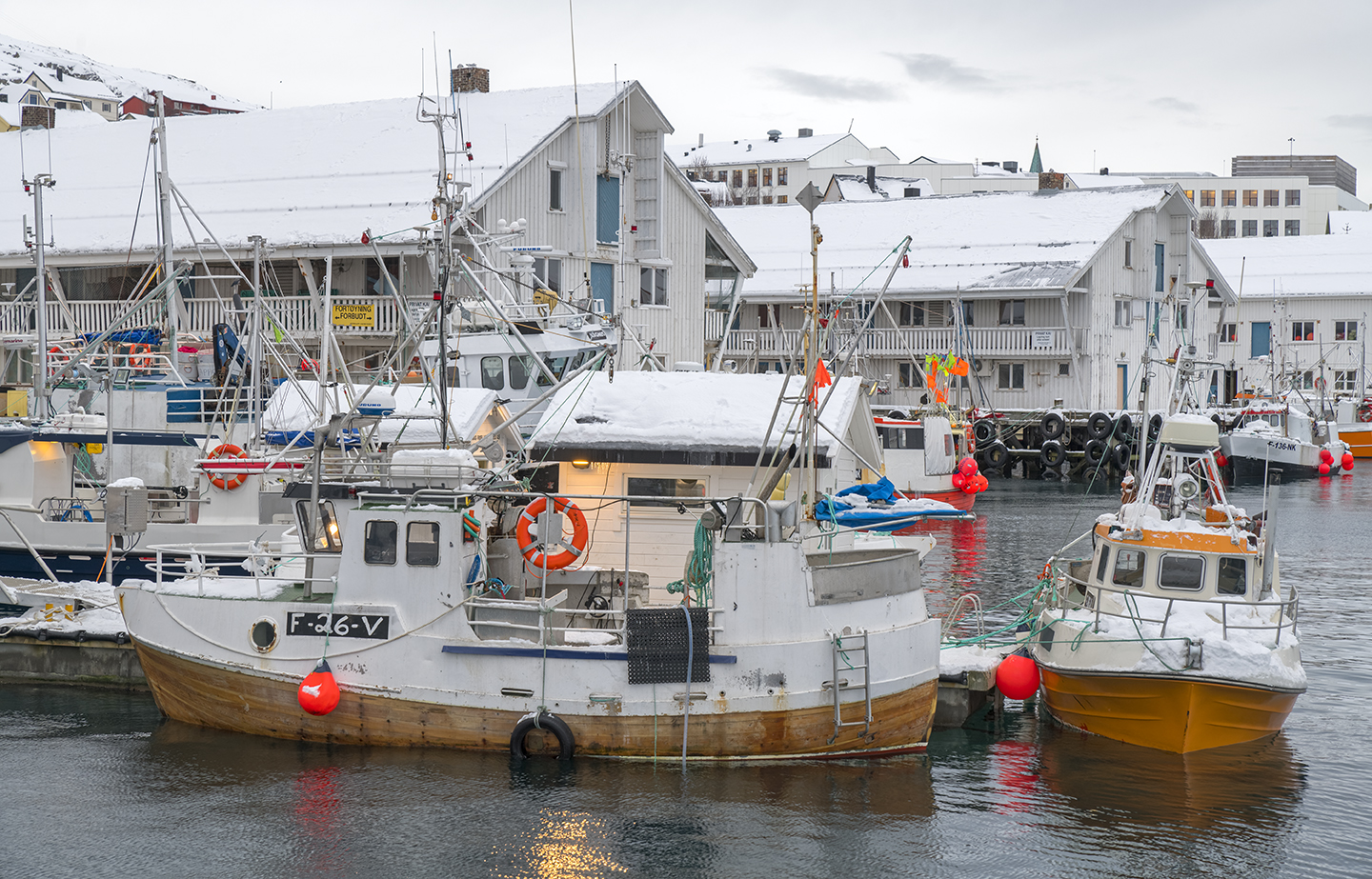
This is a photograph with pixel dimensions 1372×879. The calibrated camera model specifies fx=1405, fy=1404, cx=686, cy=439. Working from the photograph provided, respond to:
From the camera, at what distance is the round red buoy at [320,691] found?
55.0ft

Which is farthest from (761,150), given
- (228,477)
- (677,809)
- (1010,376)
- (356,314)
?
(677,809)

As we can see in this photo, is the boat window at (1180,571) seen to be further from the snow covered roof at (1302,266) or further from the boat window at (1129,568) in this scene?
the snow covered roof at (1302,266)

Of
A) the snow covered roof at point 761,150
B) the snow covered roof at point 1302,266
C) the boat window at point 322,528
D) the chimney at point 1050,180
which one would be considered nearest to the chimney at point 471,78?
the boat window at point 322,528

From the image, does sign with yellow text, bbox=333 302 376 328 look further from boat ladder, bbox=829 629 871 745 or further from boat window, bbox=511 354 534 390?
boat ladder, bbox=829 629 871 745

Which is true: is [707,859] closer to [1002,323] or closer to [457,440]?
[457,440]

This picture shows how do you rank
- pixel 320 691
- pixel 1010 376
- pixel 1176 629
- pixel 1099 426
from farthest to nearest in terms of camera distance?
pixel 1010 376 < pixel 1099 426 < pixel 1176 629 < pixel 320 691

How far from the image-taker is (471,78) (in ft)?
144

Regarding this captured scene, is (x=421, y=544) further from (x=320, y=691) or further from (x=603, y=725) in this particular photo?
(x=603, y=725)

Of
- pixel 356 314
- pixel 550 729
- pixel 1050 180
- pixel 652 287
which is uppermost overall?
pixel 1050 180

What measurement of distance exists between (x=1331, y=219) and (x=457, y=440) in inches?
3656

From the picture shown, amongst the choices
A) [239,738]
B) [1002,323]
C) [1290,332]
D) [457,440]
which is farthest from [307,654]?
[1290,332]

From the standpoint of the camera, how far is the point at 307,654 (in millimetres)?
17281

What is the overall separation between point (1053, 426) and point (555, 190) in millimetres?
25086

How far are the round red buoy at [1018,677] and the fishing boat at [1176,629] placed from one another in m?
0.21
